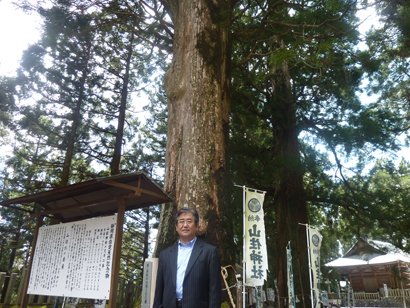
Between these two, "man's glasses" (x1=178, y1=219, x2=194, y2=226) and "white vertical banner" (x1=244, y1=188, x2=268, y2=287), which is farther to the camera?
"white vertical banner" (x1=244, y1=188, x2=268, y2=287)

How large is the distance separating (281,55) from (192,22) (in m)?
1.60

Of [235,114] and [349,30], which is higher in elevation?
[235,114]

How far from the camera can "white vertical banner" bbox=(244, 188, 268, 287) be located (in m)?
4.19

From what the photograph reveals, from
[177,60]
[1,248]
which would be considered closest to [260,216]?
[177,60]

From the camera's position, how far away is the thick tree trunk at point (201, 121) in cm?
339

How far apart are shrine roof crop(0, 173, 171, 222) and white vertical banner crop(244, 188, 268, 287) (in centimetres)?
154

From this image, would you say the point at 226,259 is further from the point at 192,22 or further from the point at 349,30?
the point at 349,30

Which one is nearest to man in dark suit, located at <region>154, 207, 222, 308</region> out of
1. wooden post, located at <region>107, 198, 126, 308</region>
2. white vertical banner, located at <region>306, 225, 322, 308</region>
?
wooden post, located at <region>107, 198, 126, 308</region>

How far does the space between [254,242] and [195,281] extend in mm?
2573

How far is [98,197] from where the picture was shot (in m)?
4.15

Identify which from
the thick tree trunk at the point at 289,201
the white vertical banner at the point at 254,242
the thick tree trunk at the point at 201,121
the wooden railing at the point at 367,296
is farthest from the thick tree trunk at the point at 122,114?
the wooden railing at the point at 367,296

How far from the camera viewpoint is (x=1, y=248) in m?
11.8

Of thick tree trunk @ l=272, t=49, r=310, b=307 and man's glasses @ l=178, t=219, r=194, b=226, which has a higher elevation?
thick tree trunk @ l=272, t=49, r=310, b=307

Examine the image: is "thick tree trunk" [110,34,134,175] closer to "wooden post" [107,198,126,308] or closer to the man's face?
"wooden post" [107,198,126,308]
